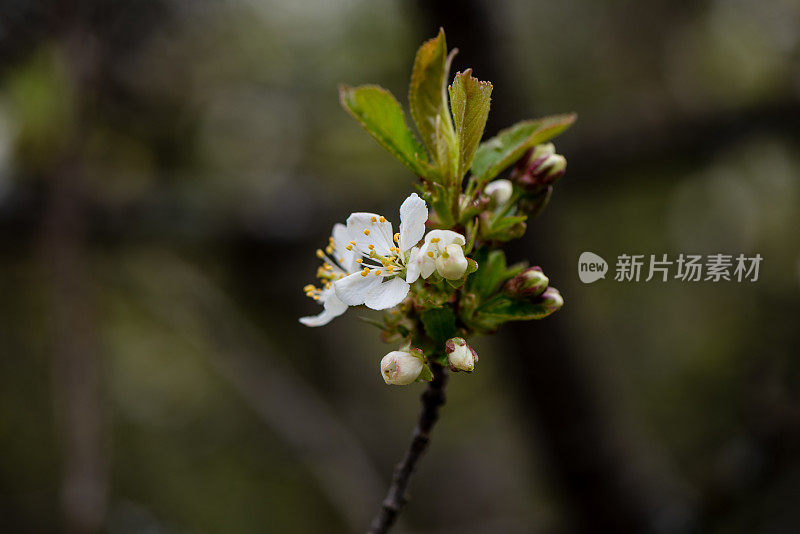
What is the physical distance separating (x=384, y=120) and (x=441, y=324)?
0.23 m

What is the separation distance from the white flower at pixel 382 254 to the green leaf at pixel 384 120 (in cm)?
6

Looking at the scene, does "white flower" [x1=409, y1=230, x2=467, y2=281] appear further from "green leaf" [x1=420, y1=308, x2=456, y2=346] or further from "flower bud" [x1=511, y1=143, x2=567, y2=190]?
"flower bud" [x1=511, y1=143, x2=567, y2=190]

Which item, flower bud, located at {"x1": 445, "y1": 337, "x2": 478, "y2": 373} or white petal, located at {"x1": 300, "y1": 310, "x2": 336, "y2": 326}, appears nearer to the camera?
flower bud, located at {"x1": 445, "y1": 337, "x2": 478, "y2": 373}

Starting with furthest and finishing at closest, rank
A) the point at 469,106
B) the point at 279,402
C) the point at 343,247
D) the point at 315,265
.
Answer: the point at 315,265
the point at 279,402
the point at 343,247
the point at 469,106

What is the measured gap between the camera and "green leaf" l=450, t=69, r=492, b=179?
0.59 metres

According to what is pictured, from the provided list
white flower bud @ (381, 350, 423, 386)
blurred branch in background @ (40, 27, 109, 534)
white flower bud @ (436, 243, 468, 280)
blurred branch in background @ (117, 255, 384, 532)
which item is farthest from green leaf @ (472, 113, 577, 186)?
blurred branch in background @ (117, 255, 384, 532)

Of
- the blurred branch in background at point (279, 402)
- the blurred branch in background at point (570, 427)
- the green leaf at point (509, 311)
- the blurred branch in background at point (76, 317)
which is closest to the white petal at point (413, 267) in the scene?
the green leaf at point (509, 311)

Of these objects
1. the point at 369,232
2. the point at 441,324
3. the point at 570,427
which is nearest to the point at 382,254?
the point at 369,232

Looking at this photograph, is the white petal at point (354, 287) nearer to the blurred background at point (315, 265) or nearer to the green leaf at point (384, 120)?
the green leaf at point (384, 120)

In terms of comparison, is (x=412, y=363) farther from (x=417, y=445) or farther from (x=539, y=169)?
(x=539, y=169)

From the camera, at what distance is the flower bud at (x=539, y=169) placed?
→ 72 centimetres

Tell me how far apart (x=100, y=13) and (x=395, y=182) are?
1.32m

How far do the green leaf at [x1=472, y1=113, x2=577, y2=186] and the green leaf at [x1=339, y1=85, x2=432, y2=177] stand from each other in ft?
0.25

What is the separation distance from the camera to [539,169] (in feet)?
2.38
